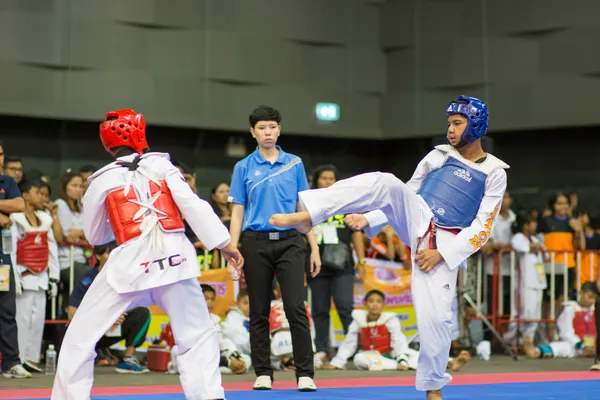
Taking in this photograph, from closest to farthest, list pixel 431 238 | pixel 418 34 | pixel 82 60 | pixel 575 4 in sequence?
pixel 431 238 → pixel 82 60 → pixel 575 4 → pixel 418 34

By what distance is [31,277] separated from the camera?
333 inches

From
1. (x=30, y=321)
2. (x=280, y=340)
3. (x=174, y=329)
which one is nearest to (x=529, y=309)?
(x=280, y=340)

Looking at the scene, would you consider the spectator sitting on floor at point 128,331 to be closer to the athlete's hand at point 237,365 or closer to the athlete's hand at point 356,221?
the athlete's hand at point 237,365

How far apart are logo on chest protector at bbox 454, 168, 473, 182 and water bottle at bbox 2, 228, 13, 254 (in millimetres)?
3967

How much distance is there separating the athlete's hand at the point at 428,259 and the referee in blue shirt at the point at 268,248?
1.49 meters

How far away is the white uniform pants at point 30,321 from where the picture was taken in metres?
8.45

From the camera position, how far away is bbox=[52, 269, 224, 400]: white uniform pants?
4781 mm

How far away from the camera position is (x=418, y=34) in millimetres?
14719

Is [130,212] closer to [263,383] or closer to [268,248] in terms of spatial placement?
[268,248]

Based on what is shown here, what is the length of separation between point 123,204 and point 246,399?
1.81m

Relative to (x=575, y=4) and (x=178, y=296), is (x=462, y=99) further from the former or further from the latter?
(x=575, y=4)

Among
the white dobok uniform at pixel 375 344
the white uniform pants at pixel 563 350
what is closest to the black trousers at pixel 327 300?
the white dobok uniform at pixel 375 344

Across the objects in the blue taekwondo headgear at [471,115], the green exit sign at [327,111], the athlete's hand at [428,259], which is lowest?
the athlete's hand at [428,259]

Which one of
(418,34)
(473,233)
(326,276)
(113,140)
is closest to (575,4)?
(418,34)
